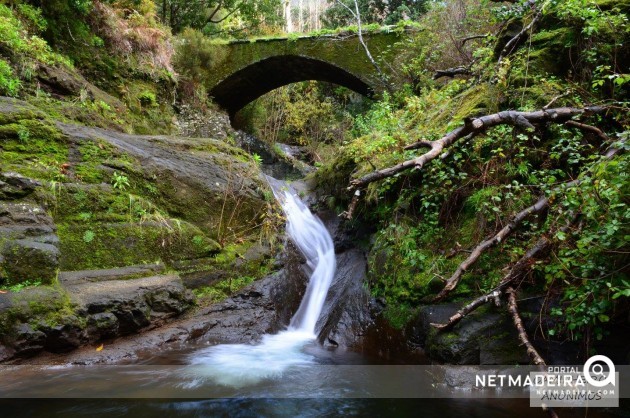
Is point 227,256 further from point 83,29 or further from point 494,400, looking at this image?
point 83,29

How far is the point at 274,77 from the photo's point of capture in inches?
591

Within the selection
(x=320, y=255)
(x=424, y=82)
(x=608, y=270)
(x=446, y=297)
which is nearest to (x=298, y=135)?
(x=424, y=82)

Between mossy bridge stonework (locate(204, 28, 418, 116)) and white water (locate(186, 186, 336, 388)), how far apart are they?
6.24 m

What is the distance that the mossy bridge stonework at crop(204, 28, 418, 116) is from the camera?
12578 millimetres

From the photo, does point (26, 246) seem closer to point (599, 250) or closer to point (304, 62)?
point (599, 250)

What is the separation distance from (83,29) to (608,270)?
10646 millimetres

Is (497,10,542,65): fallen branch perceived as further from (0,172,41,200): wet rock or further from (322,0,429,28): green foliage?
(322,0,429,28): green foliage

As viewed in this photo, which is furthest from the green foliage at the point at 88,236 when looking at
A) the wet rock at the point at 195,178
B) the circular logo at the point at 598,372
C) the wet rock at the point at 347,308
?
the circular logo at the point at 598,372

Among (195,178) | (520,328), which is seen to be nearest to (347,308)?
(520,328)

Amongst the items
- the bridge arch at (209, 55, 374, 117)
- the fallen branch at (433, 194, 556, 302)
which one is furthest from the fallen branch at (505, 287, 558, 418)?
the bridge arch at (209, 55, 374, 117)

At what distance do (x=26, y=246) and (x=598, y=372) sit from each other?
544 centimetres

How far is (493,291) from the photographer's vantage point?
368 centimetres

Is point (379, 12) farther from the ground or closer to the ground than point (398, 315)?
farther from the ground

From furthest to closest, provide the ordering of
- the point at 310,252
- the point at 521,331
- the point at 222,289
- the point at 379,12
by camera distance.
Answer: the point at 379,12, the point at 310,252, the point at 222,289, the point at 521,331
